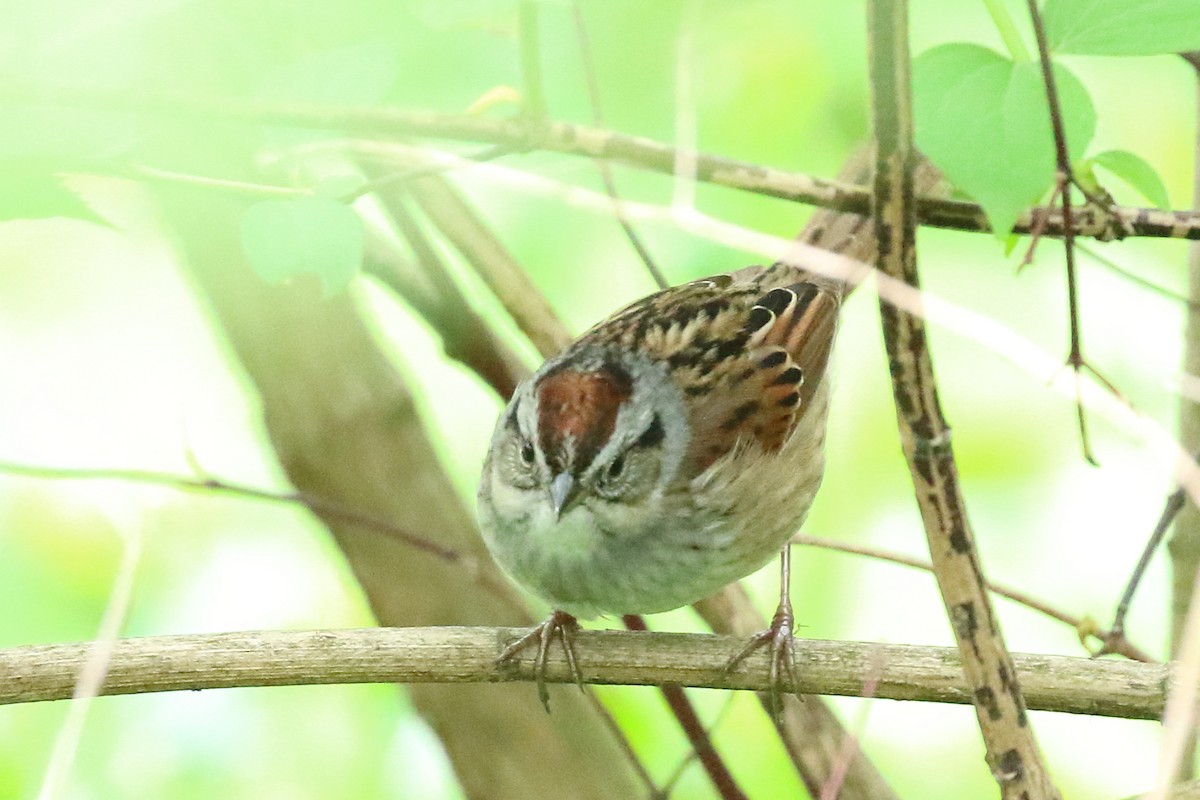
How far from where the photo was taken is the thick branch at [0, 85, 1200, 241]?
5.05ft

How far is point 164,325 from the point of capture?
3982 millimetres

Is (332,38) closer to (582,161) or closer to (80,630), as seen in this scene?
(582,161)

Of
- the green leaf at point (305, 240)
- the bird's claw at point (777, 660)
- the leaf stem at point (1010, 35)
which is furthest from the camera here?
the bird's claw at point (777, 660)

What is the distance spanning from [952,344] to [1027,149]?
8.64 ft

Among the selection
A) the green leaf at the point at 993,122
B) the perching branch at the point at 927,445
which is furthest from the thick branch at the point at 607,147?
the perching branch at the point at 927,445

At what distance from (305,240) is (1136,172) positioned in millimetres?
1000

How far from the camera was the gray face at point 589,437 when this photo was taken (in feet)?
7.47

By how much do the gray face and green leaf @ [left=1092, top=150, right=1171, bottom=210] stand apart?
95 centimetres

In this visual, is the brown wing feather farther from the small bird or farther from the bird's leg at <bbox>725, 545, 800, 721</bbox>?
the bird's leg at <bbox>725, 545, 800, 721</bbox>

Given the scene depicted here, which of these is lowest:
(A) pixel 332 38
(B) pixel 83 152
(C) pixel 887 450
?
(B) pixel 83 152

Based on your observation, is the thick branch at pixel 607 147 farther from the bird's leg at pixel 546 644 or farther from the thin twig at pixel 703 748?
the thin twig at pixel 703 748

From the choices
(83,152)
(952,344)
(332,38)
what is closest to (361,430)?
(332,38)

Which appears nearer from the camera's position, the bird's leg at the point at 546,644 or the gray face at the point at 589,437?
the bird's leg at the point at 546,644

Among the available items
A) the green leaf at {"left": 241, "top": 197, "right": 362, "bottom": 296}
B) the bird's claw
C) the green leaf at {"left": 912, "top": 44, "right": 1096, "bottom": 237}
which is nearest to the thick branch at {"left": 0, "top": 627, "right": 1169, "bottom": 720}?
the bird's claw
